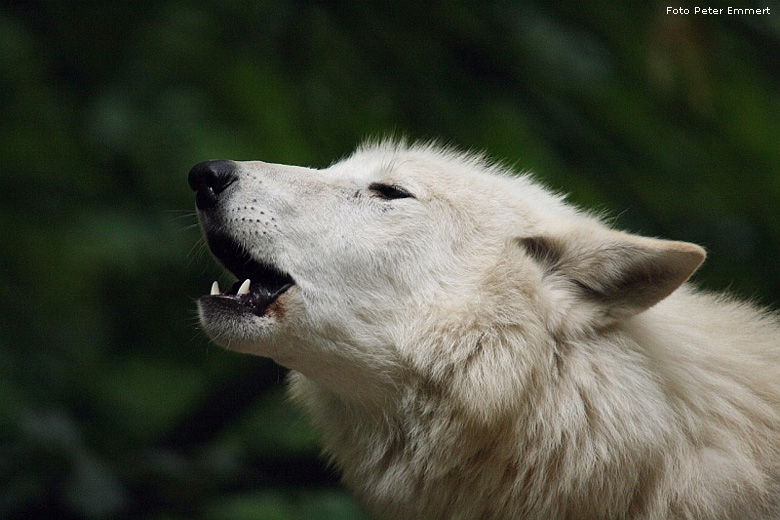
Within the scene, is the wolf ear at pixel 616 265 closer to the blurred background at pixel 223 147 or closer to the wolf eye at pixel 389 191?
the wolf eye at pixel 389 191

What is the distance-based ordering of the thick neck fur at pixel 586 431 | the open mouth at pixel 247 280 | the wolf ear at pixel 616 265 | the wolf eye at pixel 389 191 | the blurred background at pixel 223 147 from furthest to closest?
the blurred background at pixel 223 147
the wolf eye at pixel 389 191
the open mouth at pixel 247 280
the thick neck fur at pixel 586 431
the wolf ear at pixel 616 265

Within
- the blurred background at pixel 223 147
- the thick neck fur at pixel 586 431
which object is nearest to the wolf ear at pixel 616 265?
the thick neck fur at pixel 586 431

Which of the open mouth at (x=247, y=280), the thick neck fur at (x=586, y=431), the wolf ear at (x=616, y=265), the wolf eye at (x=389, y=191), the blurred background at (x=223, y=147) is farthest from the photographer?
the blurred background at (x=223, y=147)

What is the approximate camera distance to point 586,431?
8.70 ft

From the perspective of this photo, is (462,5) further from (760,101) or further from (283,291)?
(283,291)

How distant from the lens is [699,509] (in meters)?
2.60

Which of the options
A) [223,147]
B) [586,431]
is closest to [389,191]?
[586,431]

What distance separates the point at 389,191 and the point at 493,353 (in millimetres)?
740

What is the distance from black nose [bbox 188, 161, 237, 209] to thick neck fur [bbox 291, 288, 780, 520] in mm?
865

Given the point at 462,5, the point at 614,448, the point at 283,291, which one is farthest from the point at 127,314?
the point at 614,448

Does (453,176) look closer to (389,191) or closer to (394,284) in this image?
(389,191)

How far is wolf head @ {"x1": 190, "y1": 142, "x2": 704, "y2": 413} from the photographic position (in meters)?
2.71

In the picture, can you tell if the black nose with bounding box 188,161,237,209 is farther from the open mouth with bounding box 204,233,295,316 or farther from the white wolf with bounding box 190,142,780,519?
the open mouth with bounding box 204,233,295,316

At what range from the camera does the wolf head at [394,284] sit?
2709 millimetres
